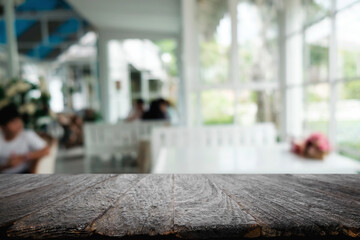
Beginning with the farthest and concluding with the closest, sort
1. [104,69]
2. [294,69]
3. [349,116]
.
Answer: [104,69] → [294,69] → [349,116]

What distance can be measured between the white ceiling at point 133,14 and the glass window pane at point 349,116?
3638 millimetres

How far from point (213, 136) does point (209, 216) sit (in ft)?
8.40

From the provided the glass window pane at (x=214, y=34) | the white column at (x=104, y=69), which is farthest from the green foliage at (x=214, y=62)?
the white column at (x=104, y=69)

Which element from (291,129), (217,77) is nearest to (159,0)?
(217,77)

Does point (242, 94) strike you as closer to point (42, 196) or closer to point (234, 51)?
point (234, 51)

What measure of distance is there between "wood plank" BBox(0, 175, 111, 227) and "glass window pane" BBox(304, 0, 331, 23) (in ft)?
7.15

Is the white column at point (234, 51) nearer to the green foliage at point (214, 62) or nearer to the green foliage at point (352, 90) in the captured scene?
the green foliage at point (214, 62)

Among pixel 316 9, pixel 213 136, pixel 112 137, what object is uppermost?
pixel 316 9

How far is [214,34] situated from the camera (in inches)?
120

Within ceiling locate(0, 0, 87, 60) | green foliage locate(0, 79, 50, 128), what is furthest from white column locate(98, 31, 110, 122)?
green foliage locate(0, 79, 50, 128)

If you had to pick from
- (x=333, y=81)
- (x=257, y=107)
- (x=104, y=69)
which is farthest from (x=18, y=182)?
(x=104, y=69)

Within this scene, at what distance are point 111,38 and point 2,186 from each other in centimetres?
657

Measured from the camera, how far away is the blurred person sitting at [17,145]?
259 cm

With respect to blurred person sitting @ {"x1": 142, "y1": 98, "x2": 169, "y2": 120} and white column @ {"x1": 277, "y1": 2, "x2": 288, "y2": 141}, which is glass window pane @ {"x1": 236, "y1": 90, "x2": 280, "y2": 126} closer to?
white column @ {"x1": 277, "y1": 2, "x2": 288, "y2": 141}
